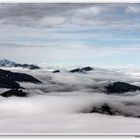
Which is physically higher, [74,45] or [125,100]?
[74,45]

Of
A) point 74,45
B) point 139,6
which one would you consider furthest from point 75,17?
point 139,6

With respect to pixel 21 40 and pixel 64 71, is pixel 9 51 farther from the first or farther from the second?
pixel 64 71

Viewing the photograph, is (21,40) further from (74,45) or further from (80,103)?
(80,103)

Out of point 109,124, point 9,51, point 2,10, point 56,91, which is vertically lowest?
point 109,124

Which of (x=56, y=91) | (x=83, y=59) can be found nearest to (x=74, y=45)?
(x=83, y=59)

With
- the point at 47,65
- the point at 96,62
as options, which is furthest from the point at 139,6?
the point at 47,65

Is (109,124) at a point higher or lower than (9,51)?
lower

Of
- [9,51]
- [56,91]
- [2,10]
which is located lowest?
[56,91]

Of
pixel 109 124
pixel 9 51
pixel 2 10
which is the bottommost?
pixel 109 124

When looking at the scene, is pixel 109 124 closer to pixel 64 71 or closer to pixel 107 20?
pixel 64 71
